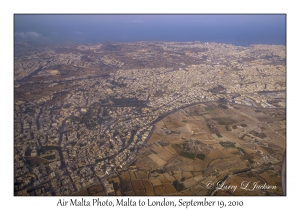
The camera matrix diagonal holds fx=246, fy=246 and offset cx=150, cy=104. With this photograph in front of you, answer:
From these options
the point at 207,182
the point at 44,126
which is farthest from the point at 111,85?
the point at 207,182

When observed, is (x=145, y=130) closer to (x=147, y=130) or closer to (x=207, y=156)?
(x=147, y=130)

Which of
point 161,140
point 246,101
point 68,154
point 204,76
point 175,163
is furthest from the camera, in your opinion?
point 204,76

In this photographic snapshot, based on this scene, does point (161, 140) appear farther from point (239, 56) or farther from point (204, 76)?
point (239, 56)

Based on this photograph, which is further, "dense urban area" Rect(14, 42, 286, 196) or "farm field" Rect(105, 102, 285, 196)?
"dense urban area" Rect(14, 42, 286, 196)

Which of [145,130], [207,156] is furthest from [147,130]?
[207,156]
